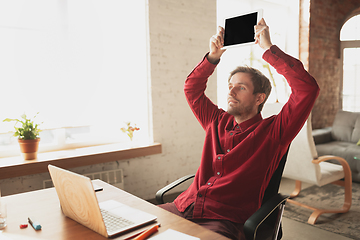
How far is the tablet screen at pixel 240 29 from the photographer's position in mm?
1729

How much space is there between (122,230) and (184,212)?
63 cm

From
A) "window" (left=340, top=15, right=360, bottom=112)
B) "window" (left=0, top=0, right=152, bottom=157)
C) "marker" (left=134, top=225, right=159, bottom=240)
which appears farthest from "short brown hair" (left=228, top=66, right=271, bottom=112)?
"window" (left=340, top=15, right=360, bottom=112)

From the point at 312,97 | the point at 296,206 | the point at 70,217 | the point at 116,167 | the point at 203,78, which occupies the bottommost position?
the point at 296,206

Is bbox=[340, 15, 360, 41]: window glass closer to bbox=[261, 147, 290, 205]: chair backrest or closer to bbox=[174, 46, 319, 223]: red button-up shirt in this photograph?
bbox=[174, 46, 319, 223]: red button-up shirt

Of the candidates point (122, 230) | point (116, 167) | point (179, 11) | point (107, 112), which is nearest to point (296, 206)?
point (116, 167)

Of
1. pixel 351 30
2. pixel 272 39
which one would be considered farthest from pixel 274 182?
pixel 351 30

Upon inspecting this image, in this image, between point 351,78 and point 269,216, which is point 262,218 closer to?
point 269,216

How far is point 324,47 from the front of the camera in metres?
5.46

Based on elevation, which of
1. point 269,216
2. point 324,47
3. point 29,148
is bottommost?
point 269,216

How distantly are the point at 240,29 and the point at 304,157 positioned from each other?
1792 millimetres

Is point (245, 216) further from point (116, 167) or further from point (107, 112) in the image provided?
point (107, 112)

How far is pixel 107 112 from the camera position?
333cm

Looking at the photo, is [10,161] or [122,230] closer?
[122,230]

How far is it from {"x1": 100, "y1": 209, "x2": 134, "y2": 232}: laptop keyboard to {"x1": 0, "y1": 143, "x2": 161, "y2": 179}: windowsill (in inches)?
63.2
